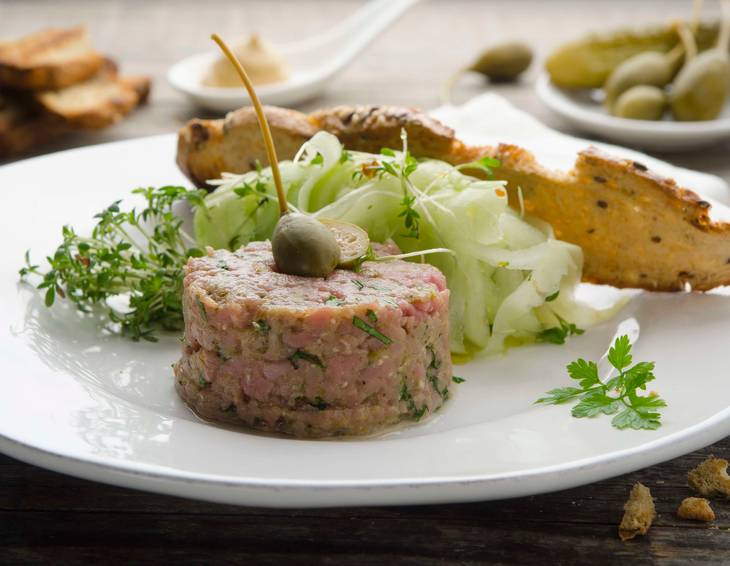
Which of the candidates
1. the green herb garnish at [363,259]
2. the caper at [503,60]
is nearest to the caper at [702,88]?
the caper at [503,60]

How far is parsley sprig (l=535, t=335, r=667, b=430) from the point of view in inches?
104

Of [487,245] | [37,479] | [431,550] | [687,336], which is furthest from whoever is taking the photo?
[487,245]

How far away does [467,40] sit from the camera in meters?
8.22

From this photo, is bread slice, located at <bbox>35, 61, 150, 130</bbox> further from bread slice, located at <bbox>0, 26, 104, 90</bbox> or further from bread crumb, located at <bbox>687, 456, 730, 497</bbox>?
bread crumb, located at <bbox>687, 456, 730, 497</bbox>

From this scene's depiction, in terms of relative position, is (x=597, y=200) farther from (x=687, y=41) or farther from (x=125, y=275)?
(x=687, y=41)

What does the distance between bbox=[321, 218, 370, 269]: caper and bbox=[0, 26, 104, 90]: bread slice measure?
3098 mm

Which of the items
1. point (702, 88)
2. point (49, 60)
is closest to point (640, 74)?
point (702, 88)

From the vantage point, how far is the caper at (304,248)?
2865 mm

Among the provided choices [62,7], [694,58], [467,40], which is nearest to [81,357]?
[694,58]

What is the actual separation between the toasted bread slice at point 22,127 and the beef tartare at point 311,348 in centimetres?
311

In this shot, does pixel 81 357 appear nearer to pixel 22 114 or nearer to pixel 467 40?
pixel 22 114

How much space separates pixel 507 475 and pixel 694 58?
14.8ft

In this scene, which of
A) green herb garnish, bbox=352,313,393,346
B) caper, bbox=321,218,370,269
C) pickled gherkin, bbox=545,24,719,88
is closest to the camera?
green herb garnish, bbox=352,313,393,346

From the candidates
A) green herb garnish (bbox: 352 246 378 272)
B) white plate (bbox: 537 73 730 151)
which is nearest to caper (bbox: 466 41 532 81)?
white plate (bbox: 537 73 730 151)
